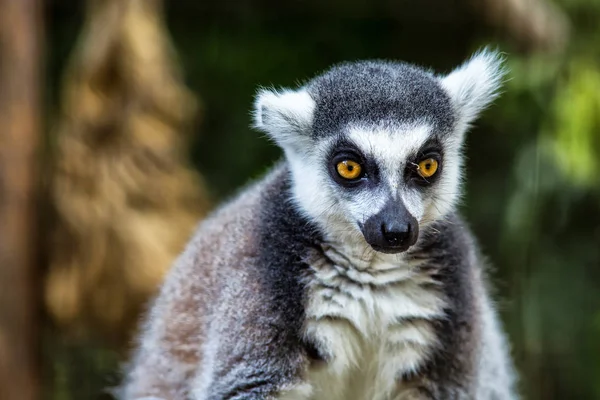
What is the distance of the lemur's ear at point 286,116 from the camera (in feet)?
11.3

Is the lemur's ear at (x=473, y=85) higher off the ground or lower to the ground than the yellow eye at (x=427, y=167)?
higher

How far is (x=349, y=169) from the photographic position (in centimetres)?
325

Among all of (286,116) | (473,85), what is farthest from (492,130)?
(286,116)

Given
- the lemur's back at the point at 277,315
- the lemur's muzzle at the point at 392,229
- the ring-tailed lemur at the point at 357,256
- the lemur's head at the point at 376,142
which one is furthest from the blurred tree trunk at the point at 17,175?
the lemur's muzzle at the point at 392,229

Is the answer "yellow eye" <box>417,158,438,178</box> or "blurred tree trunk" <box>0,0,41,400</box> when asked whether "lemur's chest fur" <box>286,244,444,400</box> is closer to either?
"yellow eye" <box>417,158,438,178</box>

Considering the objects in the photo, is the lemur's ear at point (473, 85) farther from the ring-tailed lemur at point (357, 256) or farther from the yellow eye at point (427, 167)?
the yellow eye at point (427, 167)

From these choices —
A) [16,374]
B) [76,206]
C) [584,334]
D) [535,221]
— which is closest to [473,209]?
[535,221]

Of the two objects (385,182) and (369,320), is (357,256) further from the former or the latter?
(385,182)

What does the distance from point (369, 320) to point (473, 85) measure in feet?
3.65

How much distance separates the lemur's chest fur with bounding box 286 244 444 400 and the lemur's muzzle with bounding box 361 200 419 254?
274 mm

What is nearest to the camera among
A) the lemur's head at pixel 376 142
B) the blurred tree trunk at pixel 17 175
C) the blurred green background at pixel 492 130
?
the lemur's head at pixel 376 142

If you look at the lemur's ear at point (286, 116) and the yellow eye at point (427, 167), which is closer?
the yellow eye at point (427, 167)

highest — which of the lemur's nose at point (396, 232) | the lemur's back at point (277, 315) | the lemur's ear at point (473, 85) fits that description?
the lemur's ear at point (473, 85)

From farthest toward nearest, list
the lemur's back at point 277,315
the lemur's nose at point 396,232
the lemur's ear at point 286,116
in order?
the lemur's ear at point 286,116
the lemur's back at point 277,315
the lemur's nose at point 396,232
